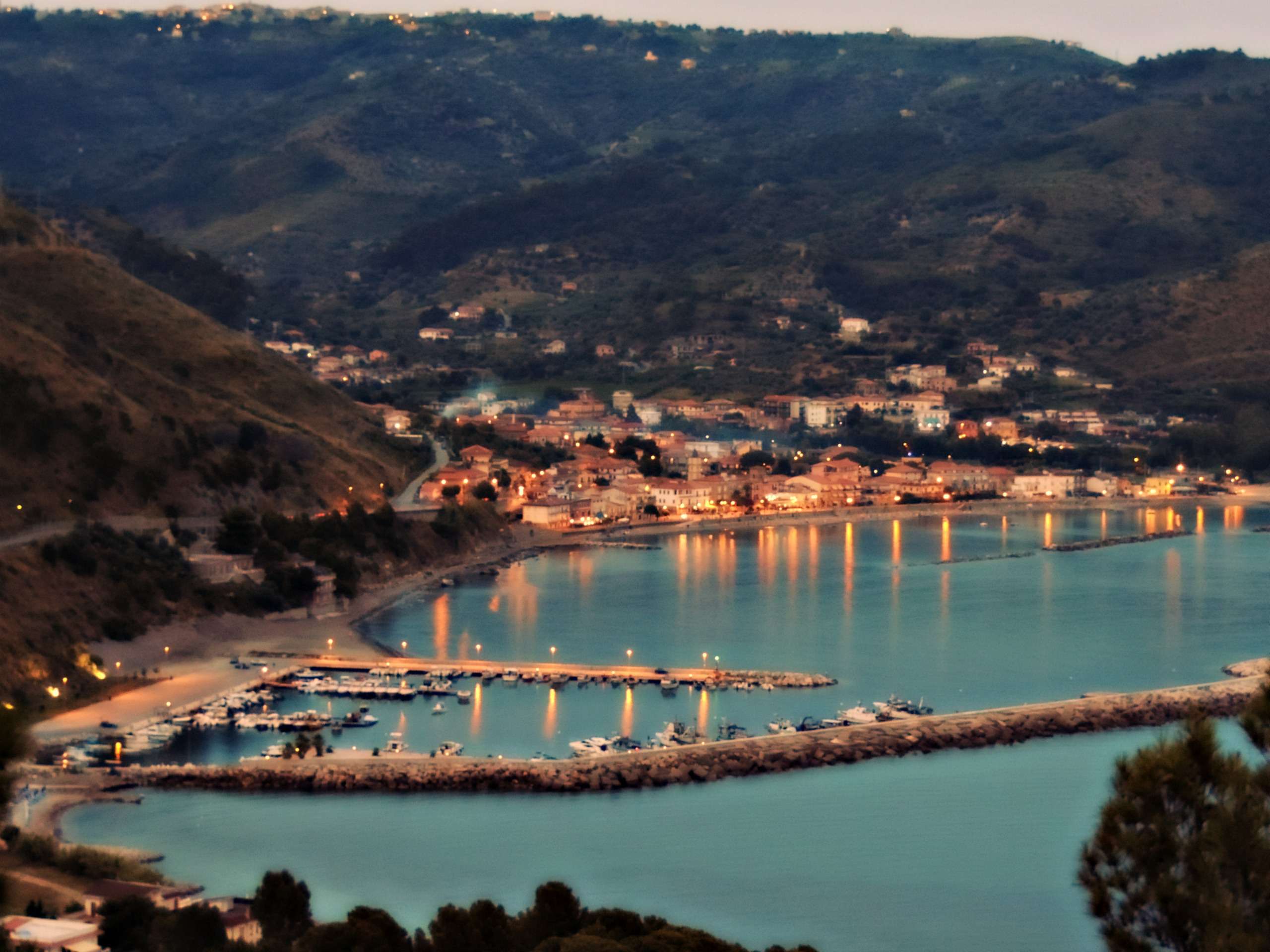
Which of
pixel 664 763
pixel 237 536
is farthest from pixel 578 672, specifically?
pixel 237 536

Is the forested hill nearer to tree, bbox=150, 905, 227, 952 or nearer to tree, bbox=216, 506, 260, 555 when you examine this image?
tree, bbox=216, 506, 260, 555

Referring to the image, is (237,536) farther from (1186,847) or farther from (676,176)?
(676,176)

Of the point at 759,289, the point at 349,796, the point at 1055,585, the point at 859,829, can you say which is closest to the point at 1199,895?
the point at 859,829

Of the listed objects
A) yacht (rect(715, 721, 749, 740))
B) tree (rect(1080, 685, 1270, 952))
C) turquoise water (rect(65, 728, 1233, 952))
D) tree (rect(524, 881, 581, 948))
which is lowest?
turquoise water (rect(65, 728, 1233, 952))

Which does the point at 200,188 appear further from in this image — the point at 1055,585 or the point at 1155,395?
the point at 1055,585

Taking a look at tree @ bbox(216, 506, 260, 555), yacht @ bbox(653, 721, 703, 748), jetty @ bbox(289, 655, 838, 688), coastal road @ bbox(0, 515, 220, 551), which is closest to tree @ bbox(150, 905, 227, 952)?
yacht @ bbox(653, 721, 703, 748)

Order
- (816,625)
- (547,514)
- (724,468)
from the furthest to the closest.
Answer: (724,468), (547,514), (816,625)

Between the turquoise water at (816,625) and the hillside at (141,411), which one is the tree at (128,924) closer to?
the turquoise water at (816,625)

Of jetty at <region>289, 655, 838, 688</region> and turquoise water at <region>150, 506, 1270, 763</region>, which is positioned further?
jetty at <region>289, 655, 838, 688</region>
